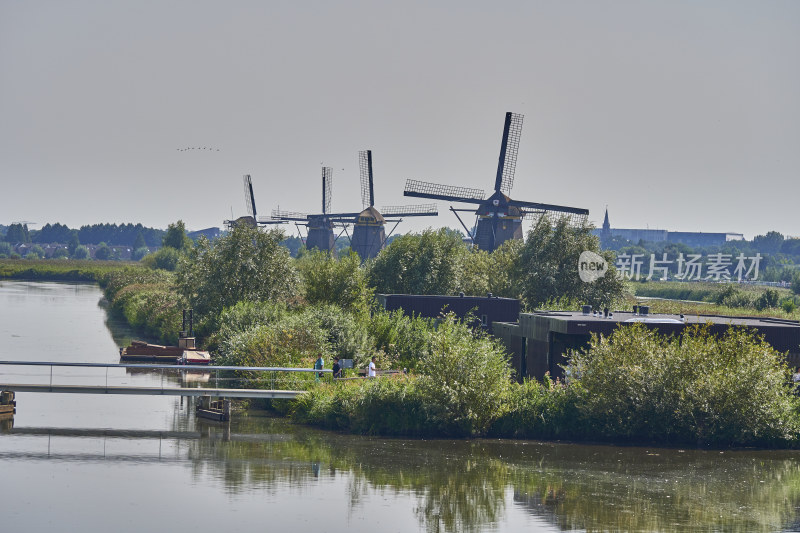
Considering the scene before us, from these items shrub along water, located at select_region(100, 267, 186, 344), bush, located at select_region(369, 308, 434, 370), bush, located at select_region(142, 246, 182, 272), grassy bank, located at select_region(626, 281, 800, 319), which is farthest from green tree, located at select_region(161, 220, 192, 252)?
bush, located at select_region(369, 308, 434, 370)

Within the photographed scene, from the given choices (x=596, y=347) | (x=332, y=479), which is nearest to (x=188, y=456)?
(x=332, y=479)

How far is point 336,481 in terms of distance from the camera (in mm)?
34750

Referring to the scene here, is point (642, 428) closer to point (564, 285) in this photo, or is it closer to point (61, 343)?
point (564, 285)

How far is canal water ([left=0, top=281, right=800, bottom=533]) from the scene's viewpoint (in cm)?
3000

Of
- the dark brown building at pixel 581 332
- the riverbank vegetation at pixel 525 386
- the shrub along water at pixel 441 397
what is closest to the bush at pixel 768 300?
the riverbank vegetation at pixel 525 386

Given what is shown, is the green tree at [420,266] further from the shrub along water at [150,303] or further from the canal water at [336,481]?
the canal water at [336,481]

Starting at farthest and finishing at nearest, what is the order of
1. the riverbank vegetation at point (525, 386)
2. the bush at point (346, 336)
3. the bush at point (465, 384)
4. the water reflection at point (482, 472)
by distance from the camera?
the bush at point (346, 336) < the bush at point (465, 384) < the riverbank vegetation at point (525, 386) < the water reflection at point (482, 472)

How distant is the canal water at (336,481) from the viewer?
3000 centimetres

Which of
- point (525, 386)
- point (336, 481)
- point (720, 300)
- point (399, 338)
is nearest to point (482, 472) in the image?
point (336, 481)

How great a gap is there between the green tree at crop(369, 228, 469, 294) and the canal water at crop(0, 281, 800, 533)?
39.6 m

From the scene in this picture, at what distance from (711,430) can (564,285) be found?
39421 millimetres

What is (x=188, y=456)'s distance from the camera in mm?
38375

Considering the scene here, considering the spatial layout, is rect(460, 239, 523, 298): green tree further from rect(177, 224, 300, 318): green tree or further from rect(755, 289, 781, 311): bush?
rect(755, 289, 781, 311): bush

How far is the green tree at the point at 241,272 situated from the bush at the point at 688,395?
124 feet
